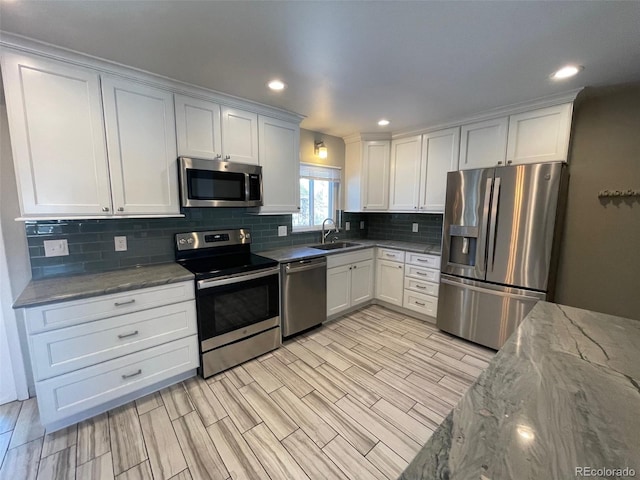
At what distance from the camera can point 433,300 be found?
128 inches

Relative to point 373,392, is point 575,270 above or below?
above

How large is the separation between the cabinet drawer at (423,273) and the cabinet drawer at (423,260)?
5 cm

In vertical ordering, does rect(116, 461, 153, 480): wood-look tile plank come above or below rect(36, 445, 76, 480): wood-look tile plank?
below

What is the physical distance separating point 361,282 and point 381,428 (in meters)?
1.97

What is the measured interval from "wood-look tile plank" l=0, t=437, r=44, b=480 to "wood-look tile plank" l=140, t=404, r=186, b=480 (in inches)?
20.5

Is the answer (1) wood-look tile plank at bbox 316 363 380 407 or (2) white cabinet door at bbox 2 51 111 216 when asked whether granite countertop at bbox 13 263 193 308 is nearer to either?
(2) white cabinet door at bbox 2 51 111 216

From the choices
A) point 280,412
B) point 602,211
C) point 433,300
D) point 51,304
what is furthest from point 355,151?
point 51,304

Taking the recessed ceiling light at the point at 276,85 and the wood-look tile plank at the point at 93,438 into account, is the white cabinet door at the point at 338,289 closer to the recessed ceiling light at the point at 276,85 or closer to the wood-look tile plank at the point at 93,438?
the recessed ceiling light at the point at 276,85

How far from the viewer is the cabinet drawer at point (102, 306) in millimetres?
1614

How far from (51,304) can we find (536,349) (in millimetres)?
2597

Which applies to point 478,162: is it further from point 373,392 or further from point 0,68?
point 0,68

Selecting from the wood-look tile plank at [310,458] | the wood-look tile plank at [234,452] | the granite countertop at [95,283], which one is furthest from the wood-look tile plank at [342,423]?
the granite countertop at [95,283]

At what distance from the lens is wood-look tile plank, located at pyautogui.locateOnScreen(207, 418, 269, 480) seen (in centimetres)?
150

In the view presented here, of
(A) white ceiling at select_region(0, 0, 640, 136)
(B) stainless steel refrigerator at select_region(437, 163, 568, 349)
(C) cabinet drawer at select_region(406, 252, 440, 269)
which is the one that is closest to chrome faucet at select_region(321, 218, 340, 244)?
(C) cabinet drawer at select_region(406, 252, 440, 269)
